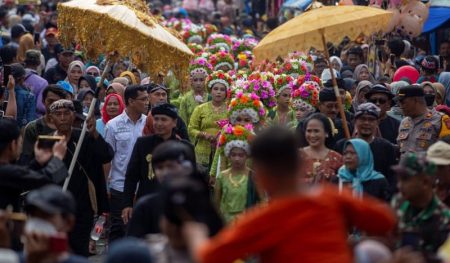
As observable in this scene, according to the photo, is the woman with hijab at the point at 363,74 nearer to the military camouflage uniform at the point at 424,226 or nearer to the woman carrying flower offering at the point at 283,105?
the woman carrying flower offering at the point at 283,105

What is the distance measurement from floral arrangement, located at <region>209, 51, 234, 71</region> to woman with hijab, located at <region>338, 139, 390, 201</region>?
9.32 meters

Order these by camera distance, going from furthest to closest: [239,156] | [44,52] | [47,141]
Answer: [44,52] < [239,156] < [47,141]

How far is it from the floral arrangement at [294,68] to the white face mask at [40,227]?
1205cm

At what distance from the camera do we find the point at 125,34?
40.8 feet

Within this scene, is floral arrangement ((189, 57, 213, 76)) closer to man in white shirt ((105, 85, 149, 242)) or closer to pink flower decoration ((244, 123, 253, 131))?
man in white shirt ((105, 85, 149, 242))

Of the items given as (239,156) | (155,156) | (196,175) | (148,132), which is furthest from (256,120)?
(196,175)

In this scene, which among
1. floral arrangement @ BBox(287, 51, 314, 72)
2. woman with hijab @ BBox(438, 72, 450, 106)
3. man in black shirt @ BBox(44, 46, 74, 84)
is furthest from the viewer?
man in black shirt @ BBox(44, 46, 74, 84)

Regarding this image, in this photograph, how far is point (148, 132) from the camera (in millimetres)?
13719

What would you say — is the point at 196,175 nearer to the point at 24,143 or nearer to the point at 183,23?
the point at 24,143

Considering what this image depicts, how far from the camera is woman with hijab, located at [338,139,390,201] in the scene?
10.8 meters

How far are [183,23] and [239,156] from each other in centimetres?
1610

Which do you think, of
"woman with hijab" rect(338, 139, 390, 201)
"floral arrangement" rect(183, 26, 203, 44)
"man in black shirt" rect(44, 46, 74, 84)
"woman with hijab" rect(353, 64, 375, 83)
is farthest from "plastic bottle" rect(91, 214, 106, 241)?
"floral arrangement" rect(183, 26, 203, 44)

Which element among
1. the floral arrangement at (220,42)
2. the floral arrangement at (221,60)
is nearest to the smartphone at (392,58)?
the floral arrangement at (221,60)

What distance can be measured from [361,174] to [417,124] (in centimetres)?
286
